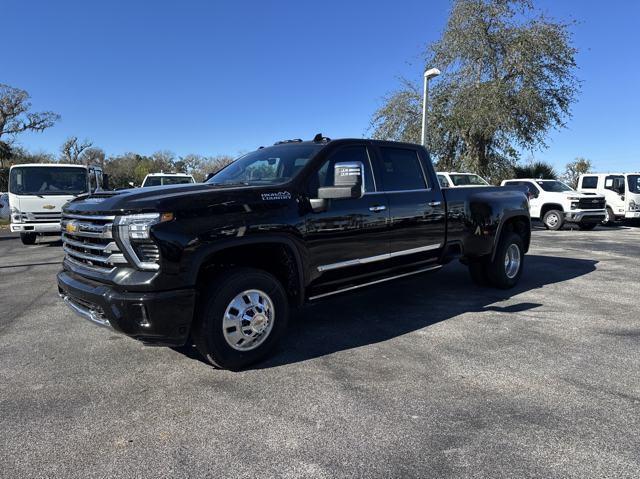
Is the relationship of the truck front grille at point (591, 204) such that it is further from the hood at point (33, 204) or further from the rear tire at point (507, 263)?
the hood at point (33, 204)

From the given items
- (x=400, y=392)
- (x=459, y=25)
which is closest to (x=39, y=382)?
(x=400, y=392)

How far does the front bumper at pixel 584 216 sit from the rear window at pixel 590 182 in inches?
112

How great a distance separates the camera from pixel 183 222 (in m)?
3.53

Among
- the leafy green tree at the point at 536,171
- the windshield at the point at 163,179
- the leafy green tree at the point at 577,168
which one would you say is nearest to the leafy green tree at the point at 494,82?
the leafy green tree at the point at 536,171

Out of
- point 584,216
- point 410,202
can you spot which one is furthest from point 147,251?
point 584,216

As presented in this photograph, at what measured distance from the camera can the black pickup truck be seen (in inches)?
138

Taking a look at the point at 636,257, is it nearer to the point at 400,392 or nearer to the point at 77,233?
the point at 400,392

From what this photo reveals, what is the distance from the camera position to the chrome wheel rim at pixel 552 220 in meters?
17.6

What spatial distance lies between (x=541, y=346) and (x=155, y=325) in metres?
3.49

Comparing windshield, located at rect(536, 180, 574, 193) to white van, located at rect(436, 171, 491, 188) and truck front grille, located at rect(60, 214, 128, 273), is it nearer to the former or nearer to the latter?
white van, located at rect(436, 171, 491, 188)

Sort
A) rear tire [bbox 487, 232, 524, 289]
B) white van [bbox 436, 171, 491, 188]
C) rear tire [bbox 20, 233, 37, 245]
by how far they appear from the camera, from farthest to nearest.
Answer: white van [bbox 436, 171, 491, 188] < rear tire [bbox 20, 233, 37, 245] < rear tire [bbox 487, 232, 524, 289]

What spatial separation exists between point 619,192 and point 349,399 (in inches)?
767

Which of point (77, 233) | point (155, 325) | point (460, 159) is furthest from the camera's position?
point (460, 159)

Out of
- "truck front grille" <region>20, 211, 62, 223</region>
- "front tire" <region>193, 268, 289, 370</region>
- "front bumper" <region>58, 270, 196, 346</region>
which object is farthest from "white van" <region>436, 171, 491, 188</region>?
"front bumper" <region>58, 270, 196, 346</region>
